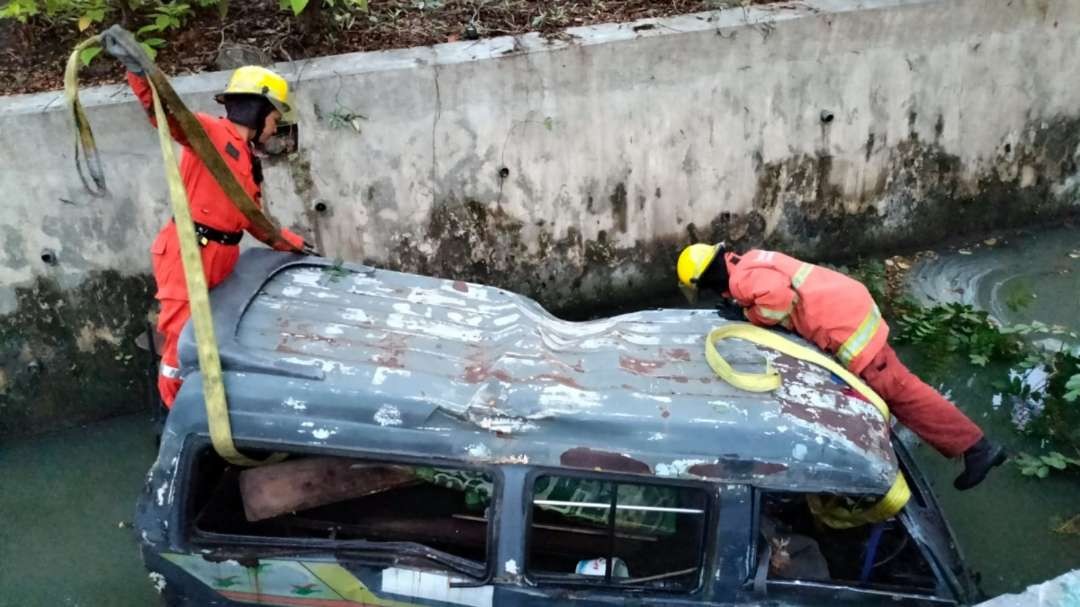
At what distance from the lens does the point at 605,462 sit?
10.5 feet

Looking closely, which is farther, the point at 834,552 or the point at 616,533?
the point at 834,552

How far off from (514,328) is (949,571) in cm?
201

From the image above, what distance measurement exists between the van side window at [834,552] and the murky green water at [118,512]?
1.25 meters

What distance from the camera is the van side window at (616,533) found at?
3316 millimetres

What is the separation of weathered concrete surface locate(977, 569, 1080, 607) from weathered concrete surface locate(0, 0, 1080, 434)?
4161mm

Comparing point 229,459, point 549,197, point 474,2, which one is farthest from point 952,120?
point 229,459

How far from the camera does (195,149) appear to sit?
3.83 metres

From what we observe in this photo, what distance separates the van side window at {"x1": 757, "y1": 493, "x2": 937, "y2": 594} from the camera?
136 inches

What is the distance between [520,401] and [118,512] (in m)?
3.08

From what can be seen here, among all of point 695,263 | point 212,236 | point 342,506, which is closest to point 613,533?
point 342,506

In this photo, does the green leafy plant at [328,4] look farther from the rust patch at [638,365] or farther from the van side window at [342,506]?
the rust patch at [638,365]

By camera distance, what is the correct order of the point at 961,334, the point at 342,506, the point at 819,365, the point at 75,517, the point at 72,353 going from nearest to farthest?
1. the point at 819,365
2. the point at 342,506
3. the point at 75,517
4. the point at 72,353
5. the point at 961,334

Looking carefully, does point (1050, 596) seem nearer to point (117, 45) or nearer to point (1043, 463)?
point (1043, 463)

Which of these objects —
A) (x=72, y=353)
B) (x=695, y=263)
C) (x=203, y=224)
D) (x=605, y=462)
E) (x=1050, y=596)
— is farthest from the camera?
(x=72, y=353)
